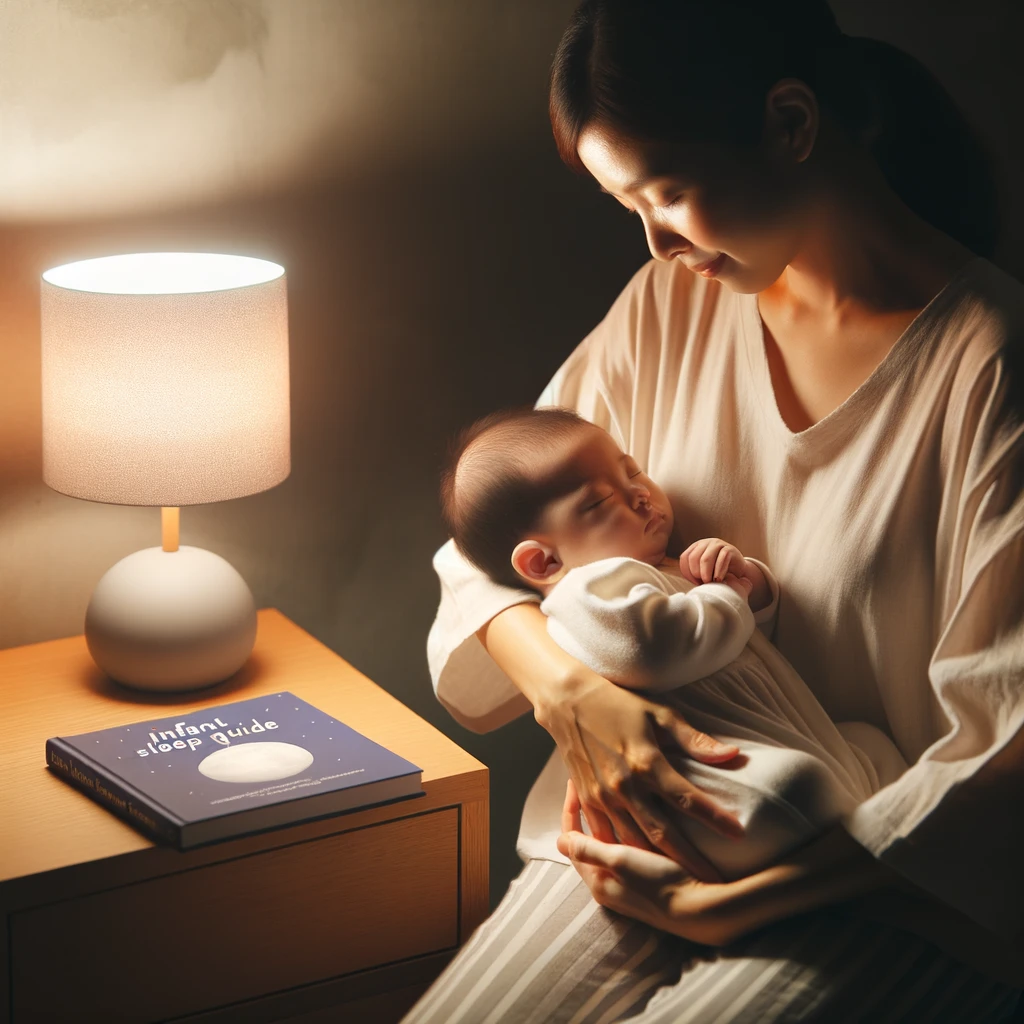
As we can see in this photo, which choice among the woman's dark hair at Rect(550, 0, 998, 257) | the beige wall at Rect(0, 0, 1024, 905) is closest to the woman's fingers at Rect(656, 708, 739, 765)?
the woman's dark hair at Rect(550, 0, 998, 257)

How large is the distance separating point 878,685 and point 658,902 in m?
0.31

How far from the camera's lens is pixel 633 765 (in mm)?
1246

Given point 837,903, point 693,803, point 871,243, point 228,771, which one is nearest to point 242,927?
point 228,771

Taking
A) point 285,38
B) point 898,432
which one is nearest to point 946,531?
point 898,432

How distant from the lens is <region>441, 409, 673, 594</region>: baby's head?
1391mm

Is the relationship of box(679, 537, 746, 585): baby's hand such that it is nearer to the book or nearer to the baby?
the baby

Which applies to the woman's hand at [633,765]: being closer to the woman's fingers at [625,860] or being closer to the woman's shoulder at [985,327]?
the woman's fingers at [625,860]

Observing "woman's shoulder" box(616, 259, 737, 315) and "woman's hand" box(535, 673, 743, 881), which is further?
"woman's shoulder" box(616, 259, 737, 315)

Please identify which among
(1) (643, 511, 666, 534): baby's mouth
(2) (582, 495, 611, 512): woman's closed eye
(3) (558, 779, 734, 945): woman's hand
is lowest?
(3) (558, 779, 734, 945): woman's hand

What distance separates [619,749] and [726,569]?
22 centimetres

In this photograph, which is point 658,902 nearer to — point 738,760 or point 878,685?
point 738,760

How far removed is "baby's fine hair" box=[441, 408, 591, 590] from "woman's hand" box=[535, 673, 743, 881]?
0.63ft

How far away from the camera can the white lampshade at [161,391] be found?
58.1 inches

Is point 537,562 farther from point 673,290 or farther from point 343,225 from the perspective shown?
point 343,225
